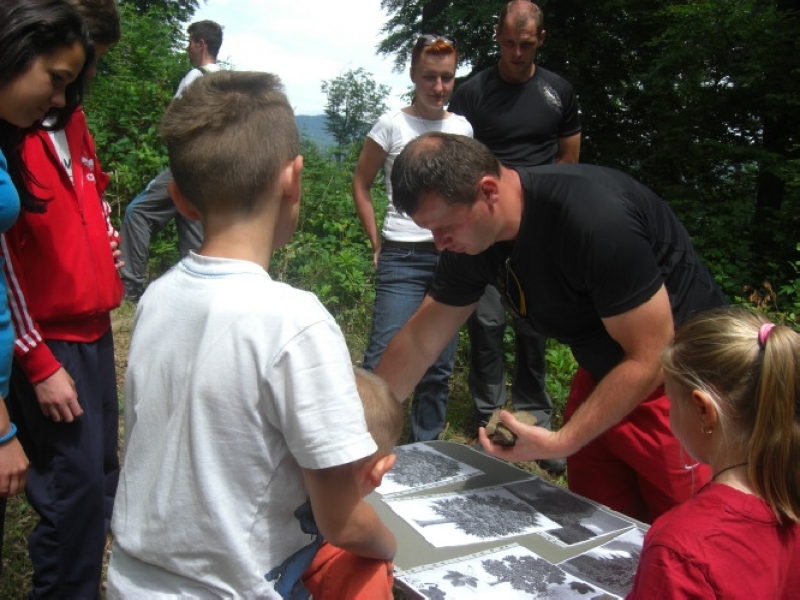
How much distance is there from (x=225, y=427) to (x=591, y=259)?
1.12 m

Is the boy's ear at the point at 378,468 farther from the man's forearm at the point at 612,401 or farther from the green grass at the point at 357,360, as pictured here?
the green grass at the point at 357,360

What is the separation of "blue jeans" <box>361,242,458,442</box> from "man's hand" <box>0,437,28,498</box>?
172 cm

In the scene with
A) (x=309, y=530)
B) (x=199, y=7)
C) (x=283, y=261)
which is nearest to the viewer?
(x=309, y=530)

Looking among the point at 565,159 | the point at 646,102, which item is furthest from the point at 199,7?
the point at 565,159

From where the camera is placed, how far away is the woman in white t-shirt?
318 cm

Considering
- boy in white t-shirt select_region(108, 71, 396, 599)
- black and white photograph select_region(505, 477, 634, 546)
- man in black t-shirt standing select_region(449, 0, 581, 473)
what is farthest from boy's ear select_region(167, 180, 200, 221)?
man in black t-shirt standing select_region(449, 0, 581, 473)

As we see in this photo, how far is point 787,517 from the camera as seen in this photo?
119 cm

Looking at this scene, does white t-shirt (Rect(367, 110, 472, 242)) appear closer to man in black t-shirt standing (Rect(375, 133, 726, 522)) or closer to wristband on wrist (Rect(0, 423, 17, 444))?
man in black t-shirt standing (Rect(375, 133, 726, 522))

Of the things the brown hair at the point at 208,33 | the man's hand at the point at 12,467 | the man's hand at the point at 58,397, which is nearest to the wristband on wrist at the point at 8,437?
the man's hand at the point at 12,467

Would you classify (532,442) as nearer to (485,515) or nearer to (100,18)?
(485,515)

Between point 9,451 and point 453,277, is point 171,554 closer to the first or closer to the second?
point 9,451

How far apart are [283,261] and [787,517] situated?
16.4 feet

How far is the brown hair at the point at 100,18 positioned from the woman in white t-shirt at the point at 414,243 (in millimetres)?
1416

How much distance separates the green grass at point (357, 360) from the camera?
2520 millimetres
